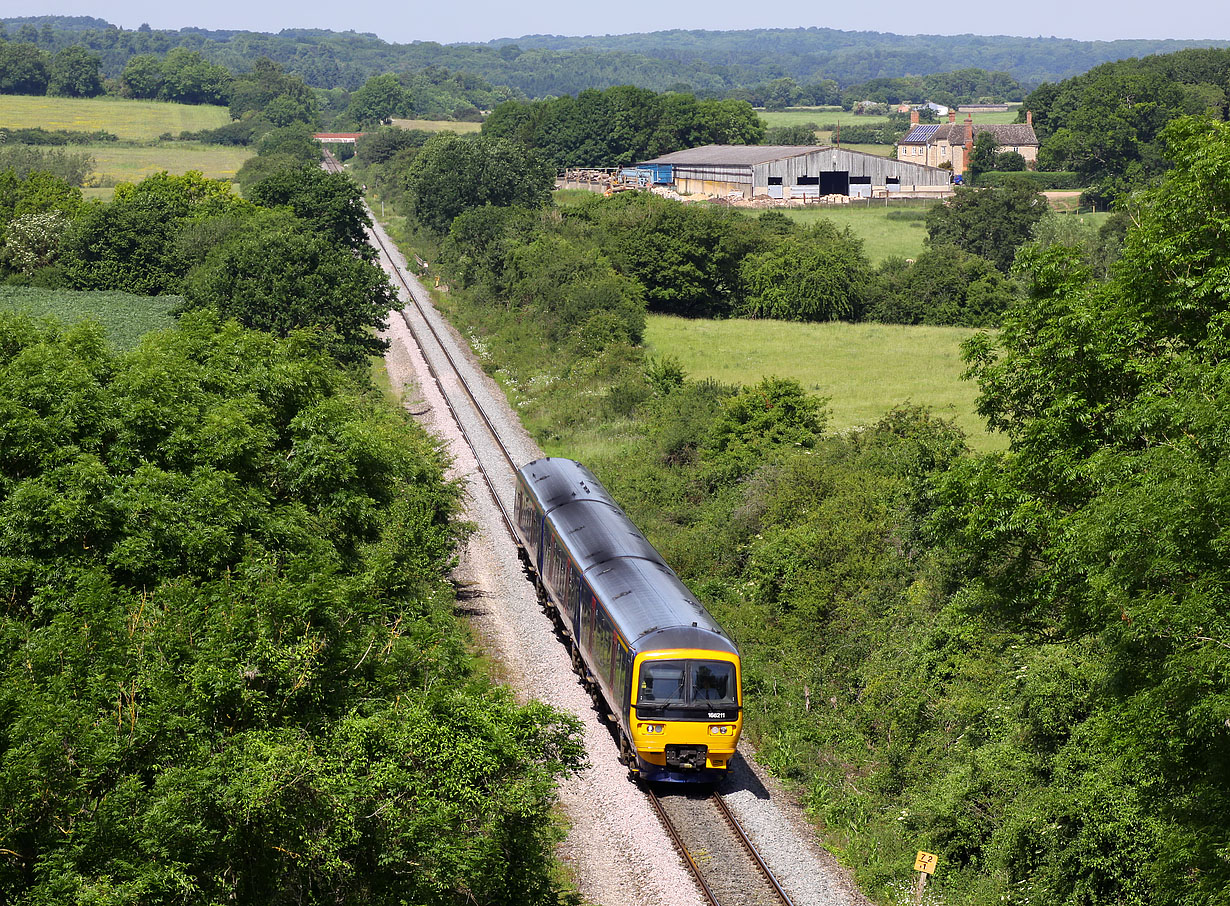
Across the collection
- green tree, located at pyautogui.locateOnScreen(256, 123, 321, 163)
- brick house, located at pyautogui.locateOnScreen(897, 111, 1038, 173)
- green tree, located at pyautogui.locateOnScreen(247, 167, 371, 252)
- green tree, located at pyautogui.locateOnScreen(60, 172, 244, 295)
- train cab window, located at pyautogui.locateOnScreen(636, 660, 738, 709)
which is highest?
brick house, located at pyautogui.locateOnScreen(897, 111, 1038, 173)

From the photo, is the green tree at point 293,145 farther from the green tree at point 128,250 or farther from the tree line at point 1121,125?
the tree line at point 1121,125

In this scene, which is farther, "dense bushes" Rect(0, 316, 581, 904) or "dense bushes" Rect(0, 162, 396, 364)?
"dense bushes" Rect(0, 162, 396, 364)

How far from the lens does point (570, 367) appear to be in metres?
53.5

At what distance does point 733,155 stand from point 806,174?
1022 centimetres

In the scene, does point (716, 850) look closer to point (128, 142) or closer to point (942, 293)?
point (942, 293)

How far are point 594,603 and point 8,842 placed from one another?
1265 centimetres

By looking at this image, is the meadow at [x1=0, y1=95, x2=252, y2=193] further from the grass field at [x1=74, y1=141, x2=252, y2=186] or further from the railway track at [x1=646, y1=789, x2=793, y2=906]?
the railway track at [x1=646, y1=789, x2=793, y2=906]

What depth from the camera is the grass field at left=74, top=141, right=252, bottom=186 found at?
130 m

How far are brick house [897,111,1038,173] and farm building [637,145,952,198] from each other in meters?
21.3

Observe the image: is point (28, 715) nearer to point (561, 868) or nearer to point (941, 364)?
point (561, 868)

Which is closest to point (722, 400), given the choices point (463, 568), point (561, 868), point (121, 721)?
point (463, 568)

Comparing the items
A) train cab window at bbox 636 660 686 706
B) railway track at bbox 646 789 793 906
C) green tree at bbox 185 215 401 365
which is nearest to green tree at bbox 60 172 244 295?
green tree at bbox 185 215 401 365

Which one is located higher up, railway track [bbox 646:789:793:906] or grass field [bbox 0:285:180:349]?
grass field [bbox 0:285:180:349]

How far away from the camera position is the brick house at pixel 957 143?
439 ft
